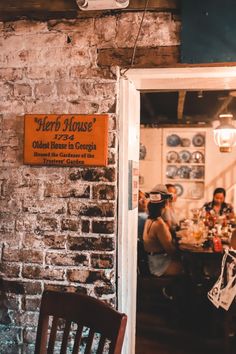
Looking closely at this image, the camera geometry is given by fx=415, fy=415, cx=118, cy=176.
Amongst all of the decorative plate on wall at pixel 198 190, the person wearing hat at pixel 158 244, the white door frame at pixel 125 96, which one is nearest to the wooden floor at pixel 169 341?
the person wearing hat at pixel 158 244

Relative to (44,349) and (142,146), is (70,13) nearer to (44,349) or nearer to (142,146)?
(44,349)

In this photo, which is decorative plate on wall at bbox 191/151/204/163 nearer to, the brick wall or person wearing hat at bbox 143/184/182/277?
person wearing hat at bbox 143/184/182/277

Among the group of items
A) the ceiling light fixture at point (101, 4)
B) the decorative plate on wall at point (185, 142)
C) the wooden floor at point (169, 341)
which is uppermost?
the decorative plate on wall at point (185, 142)

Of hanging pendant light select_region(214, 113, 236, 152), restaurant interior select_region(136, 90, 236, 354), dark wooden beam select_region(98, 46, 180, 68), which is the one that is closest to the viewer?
dark wooden beam select_region(98, 46, 180, 68)

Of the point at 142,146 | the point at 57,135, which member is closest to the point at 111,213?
the point at 57,135

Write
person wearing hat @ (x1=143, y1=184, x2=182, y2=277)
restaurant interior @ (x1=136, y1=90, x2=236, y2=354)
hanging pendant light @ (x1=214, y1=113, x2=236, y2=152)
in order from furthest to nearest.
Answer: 1. hanging pendant light @ (x1=214, y1=113, x2=236, y2=152)
2. person wearing hat @ (x1=143, y1=184, x2=182, y2=277)
3. restaurant interior @ (x1=136, y1=90, x2=236, y2=354)

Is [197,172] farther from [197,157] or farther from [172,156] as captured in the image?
[172,156]

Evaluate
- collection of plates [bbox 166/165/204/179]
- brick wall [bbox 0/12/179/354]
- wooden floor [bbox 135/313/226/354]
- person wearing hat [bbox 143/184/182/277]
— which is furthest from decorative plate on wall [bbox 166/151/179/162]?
brick wall [bbox 0/12/179/354]

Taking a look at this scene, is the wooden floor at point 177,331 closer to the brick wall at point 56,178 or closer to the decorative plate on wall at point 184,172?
the brick wall at point 56,178

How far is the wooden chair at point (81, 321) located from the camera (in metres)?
1.46

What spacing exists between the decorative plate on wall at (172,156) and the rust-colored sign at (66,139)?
572 cm

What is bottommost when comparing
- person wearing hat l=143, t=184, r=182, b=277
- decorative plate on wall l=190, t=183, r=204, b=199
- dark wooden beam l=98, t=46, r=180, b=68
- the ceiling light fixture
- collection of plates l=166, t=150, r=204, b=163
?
person wearing hat l=143, t=184, r=182, b=277

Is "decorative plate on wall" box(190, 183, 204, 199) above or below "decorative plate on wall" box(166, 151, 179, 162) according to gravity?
below

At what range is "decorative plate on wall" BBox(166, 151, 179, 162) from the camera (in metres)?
7.82
